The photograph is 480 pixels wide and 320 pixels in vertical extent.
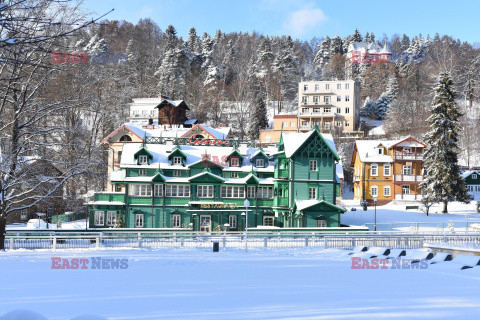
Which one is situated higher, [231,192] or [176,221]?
[231,192]

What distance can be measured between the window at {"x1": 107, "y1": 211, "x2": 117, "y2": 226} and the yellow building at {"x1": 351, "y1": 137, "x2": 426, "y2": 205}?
33.9 m

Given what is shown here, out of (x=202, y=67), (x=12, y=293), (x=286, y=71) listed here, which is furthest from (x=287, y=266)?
(x=202, y=67)

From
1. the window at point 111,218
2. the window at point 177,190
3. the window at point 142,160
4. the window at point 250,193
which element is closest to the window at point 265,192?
the window at point 250,193

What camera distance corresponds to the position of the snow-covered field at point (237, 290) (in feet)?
33.2

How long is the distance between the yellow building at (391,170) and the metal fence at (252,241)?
29.1 metres

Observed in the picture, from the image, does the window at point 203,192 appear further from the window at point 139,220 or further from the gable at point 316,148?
the gable at point 316,148

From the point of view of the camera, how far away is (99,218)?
40.2 m

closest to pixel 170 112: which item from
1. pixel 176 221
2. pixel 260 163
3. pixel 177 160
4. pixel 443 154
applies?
pixel 177 160

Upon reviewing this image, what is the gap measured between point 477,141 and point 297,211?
52331 millimetres

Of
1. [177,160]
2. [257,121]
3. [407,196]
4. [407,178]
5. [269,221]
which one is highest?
[257,121]

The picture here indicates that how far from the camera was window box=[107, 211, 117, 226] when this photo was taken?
40344mm

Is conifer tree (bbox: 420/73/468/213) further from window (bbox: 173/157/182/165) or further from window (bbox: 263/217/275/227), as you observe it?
window (bbox: 173/157/182/165)

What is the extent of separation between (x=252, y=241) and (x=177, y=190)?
48.1 ft

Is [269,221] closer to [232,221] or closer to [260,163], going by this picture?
[232,221]
